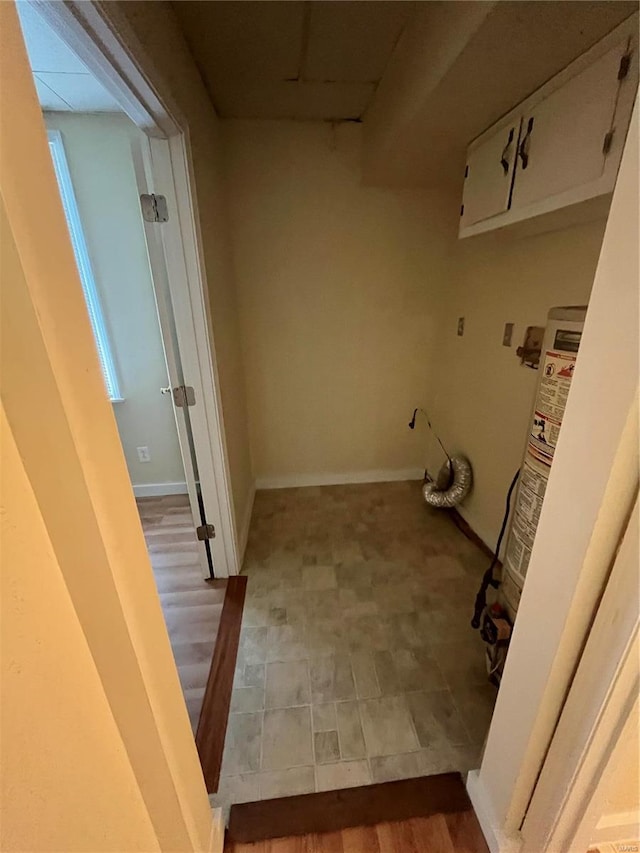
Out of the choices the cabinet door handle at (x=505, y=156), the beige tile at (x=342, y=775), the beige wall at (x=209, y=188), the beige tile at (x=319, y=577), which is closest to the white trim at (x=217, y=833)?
the beige tile at (x=342, y=775)

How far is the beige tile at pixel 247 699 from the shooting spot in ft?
4.68

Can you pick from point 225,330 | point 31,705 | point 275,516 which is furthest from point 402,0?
point 275,516

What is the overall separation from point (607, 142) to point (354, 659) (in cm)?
206

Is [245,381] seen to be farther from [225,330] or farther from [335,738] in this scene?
[335,738]

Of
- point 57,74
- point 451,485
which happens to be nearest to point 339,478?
point 451,485

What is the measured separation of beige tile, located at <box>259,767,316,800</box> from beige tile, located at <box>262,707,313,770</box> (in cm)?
2

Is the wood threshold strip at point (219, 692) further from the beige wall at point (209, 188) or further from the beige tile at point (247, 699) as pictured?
the beige wall at point (209, 188)

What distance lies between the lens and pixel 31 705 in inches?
19.3

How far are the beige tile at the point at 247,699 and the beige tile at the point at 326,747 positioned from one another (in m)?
0.25

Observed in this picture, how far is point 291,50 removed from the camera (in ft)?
5.16

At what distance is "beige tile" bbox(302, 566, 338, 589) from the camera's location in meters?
2.02

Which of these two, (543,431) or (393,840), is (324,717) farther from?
(543,431)

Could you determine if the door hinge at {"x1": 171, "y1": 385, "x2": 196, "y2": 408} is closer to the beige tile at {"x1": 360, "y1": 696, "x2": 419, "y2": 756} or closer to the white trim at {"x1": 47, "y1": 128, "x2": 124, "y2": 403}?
the white trim at {"x1": 47, "y1": 128, "x2": 124, "y2": 403}

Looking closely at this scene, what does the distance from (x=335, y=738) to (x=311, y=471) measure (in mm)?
1857
